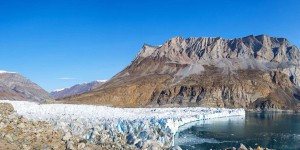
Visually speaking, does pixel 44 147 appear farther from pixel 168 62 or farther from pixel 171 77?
pixel 168 62

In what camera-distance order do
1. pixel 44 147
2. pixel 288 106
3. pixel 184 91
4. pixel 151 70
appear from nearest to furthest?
pixel 44 147, pixel 288 106, pixel 184 91, pixel 151 70

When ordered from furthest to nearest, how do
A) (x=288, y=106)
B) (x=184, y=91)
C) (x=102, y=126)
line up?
1. (x=184, y=91)
2. (x=288, y=106)
3. (x=102, y=126)

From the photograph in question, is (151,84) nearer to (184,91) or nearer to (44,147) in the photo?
(184,91)

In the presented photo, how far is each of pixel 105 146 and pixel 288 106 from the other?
115 m

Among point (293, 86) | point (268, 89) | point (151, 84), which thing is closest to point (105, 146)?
point (151, 84)

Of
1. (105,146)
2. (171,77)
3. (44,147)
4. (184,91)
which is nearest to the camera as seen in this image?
(44,147)

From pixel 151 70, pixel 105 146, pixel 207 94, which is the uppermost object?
pixel 151 70

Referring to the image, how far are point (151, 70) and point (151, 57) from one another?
20.1 metres

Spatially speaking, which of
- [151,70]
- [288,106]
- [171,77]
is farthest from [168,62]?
[288,106]

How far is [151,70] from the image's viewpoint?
174875 mm

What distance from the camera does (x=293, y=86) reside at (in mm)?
154875

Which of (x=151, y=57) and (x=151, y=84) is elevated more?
(x=151, y=57)

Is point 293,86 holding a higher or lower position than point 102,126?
higher

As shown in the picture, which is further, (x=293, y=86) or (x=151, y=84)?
(x=293, y=86)
